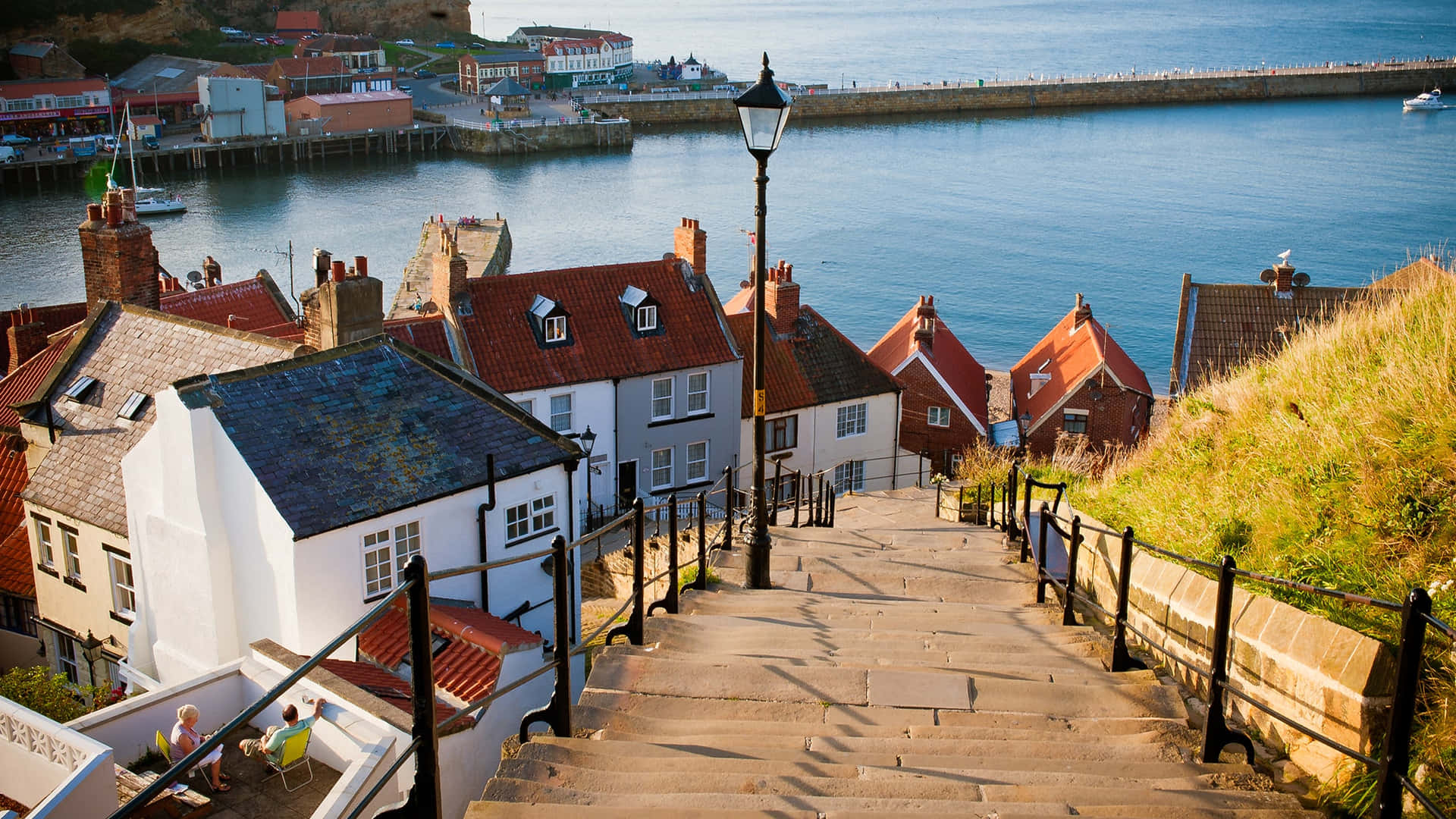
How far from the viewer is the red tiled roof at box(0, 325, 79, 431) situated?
24.7 meters

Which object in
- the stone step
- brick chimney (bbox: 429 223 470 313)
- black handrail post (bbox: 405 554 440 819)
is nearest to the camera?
black handrail post (bbox: 405 554 440 819)

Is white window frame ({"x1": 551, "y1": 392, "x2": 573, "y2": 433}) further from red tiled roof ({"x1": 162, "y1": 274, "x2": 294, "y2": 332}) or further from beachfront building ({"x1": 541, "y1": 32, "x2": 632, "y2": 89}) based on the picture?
beachfront building ({"x1": 541, "y1": 32, "x2": 632, "y2": 89})

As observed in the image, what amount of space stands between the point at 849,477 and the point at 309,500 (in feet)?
62.6

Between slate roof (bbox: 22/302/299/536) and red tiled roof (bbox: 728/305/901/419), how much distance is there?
15.5 metres

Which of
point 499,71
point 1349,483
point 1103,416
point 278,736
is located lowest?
point 1103,416

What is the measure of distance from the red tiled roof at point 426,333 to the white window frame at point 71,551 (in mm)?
9621

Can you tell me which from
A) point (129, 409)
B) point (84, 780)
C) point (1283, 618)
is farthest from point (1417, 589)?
point (129, 409)

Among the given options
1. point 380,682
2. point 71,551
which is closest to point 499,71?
point 71,551

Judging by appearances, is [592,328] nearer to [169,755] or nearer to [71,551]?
[71,551]

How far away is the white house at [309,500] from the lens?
17.8 m

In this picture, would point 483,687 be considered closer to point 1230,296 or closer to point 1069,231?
point 1230,296

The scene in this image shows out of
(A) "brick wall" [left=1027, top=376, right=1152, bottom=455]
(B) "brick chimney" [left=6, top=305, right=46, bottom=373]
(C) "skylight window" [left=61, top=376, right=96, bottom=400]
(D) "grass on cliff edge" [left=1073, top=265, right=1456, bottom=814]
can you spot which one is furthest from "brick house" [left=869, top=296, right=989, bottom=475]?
(D) "grass on cliff edge" [left=1073, top=265, right=1456, bottom=814]

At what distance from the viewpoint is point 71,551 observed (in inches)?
835

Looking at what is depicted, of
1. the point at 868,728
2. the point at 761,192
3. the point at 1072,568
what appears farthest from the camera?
the point at 761,192
